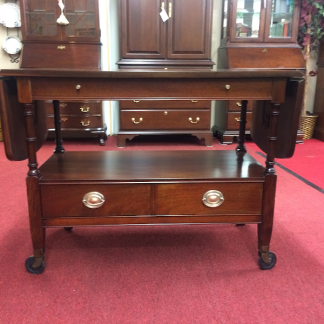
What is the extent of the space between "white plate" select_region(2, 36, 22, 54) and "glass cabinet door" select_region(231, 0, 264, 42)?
2418mm

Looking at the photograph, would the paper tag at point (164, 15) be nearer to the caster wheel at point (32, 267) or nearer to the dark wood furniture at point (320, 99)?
the dark wood furniture at point (320, 99)

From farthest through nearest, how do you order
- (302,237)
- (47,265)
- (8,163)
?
(8,163) < (302,237) < (47,265)

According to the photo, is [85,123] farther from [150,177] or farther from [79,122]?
[150,177]

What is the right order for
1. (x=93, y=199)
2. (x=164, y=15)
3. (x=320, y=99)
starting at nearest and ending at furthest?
(x=93, y=199)
(x=164, y=15)
(x=320, y=99)

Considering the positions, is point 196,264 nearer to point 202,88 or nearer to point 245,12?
point 202,88

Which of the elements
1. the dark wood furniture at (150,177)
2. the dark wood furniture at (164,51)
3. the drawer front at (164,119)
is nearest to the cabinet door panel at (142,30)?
the dark wood furniture at (164,51)

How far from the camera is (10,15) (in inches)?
140

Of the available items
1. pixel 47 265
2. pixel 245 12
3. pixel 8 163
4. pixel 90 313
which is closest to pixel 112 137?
pixel 8 163

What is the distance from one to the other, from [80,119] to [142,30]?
3.70 feet

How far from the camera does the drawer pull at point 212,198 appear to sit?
1.21 m

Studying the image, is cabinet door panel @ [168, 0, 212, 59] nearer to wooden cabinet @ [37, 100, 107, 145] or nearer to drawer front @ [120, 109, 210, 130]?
drawer front @ [120, 109, 210, 130]

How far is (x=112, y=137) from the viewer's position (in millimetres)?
3961

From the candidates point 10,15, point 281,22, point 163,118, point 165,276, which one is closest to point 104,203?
point 165,276

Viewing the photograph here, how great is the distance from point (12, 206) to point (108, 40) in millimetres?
2531
